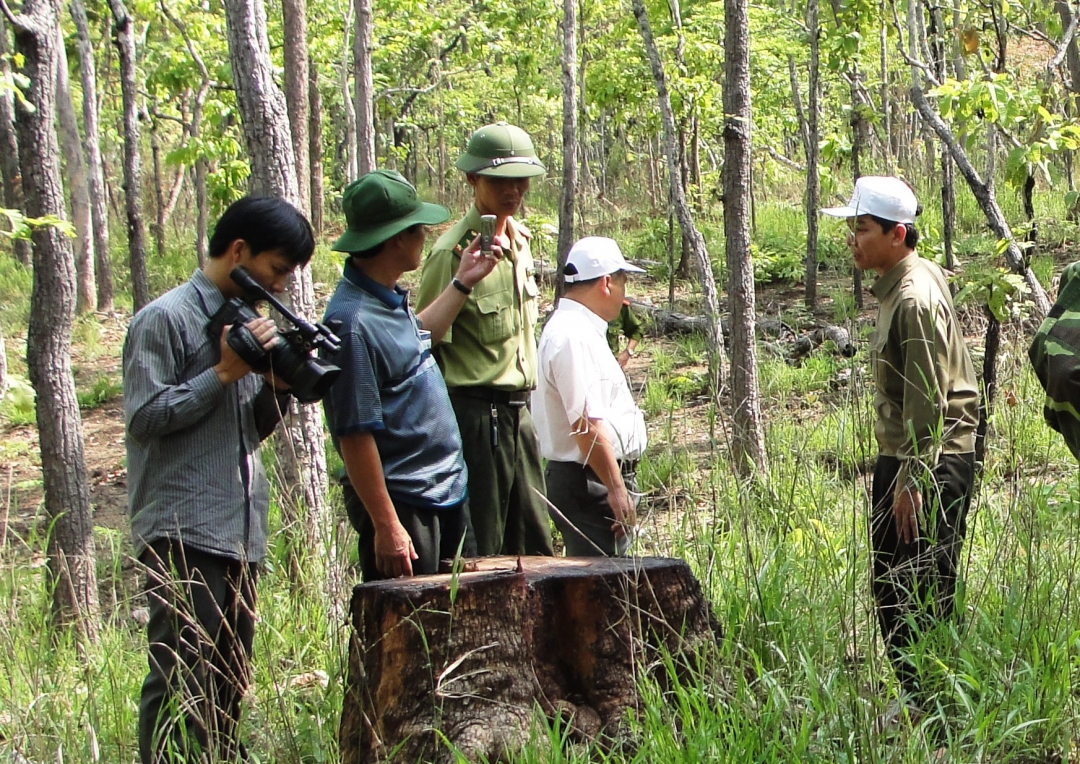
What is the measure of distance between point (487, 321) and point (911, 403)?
1377mm

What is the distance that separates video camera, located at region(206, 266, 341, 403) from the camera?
9.18 feet

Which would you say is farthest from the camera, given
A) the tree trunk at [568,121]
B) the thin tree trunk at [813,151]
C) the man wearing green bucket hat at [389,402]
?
the tree trunk at [568,121]

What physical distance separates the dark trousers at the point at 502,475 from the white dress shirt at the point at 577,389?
9 cm

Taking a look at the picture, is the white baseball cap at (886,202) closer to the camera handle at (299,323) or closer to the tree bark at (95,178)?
the camera handle at (299,323)

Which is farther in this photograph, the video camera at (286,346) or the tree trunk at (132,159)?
the tree trunk at (132,159)

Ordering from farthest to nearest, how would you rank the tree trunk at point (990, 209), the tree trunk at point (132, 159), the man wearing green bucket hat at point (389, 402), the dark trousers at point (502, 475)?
the tree trunk at point (132, 159)
the tree trunk at point (990, 209)
the dark trousers at point (502, 475)
the man wearing green bucket hat at point (389, 402)

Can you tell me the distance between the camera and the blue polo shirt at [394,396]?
2.96 meters

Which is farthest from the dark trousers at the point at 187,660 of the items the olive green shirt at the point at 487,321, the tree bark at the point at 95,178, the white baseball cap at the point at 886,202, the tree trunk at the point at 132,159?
the tree bark at the point at 95,178

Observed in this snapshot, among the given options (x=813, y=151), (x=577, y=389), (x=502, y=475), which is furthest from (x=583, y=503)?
(x=813, y=151)

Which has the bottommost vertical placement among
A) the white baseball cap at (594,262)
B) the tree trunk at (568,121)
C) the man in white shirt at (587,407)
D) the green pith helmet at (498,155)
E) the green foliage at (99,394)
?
the green foliage at (99,394)

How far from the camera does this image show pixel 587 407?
12.2 ft

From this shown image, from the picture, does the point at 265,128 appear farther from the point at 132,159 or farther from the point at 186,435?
the point at 132,159

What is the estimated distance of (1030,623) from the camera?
294 cm

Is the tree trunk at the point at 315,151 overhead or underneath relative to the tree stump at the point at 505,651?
overhead
